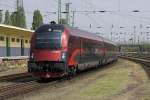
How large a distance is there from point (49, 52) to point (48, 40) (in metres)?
0.79

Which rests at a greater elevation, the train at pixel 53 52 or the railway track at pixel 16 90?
the train at pixel 53 52

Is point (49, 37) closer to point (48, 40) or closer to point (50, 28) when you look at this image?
point (48, 40)

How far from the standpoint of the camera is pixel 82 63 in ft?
92.0

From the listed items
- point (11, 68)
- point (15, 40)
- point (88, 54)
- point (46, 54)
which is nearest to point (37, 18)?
point (15, 40)

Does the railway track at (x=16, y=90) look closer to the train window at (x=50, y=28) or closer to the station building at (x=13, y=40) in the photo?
the train window at (x=50, y=28)

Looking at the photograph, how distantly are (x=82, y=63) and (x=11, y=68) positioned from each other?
12.8m

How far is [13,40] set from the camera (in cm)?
4691

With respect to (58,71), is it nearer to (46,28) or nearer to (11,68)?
(46,28)

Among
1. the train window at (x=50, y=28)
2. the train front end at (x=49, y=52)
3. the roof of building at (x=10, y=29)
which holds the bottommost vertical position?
the train front end at (x=49, y=52)

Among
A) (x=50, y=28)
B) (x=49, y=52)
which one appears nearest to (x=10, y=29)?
(x=50, y=28)

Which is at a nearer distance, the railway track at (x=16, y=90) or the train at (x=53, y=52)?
the railway track at (x=16, y=90)

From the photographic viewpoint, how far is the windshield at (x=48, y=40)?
916 inches

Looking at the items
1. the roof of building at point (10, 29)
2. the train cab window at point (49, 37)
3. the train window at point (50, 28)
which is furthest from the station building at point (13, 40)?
the train cab window at point (49, 37)

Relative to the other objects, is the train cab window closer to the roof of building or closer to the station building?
the roof of building
